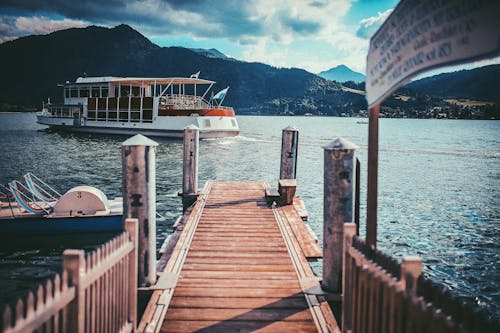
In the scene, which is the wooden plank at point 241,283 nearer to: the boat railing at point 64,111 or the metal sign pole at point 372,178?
the metal sign pole at point 372,178

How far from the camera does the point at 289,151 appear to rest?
10.6 m

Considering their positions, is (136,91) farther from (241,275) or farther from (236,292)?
(236,292)

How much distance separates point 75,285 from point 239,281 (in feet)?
8.90

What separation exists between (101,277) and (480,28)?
2970 millimetres

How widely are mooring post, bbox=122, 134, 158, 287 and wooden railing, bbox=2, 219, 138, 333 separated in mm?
961

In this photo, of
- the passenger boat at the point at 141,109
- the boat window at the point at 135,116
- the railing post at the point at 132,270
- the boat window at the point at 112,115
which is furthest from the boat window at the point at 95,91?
the railing post at the point at 132,270

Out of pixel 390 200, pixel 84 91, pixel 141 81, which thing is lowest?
pixel 390 200

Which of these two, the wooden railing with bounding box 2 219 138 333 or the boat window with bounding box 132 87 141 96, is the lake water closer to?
the wooden railing with bounding box 2 219 138 333

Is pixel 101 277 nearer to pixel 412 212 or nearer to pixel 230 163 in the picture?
pixel 412 212

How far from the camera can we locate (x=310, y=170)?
84.0ft

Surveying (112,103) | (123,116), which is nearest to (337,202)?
(123,116)

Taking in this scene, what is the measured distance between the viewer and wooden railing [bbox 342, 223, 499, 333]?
1.94m

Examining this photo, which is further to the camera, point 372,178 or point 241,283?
point 241,283

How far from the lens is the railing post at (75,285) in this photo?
2.49 meters
